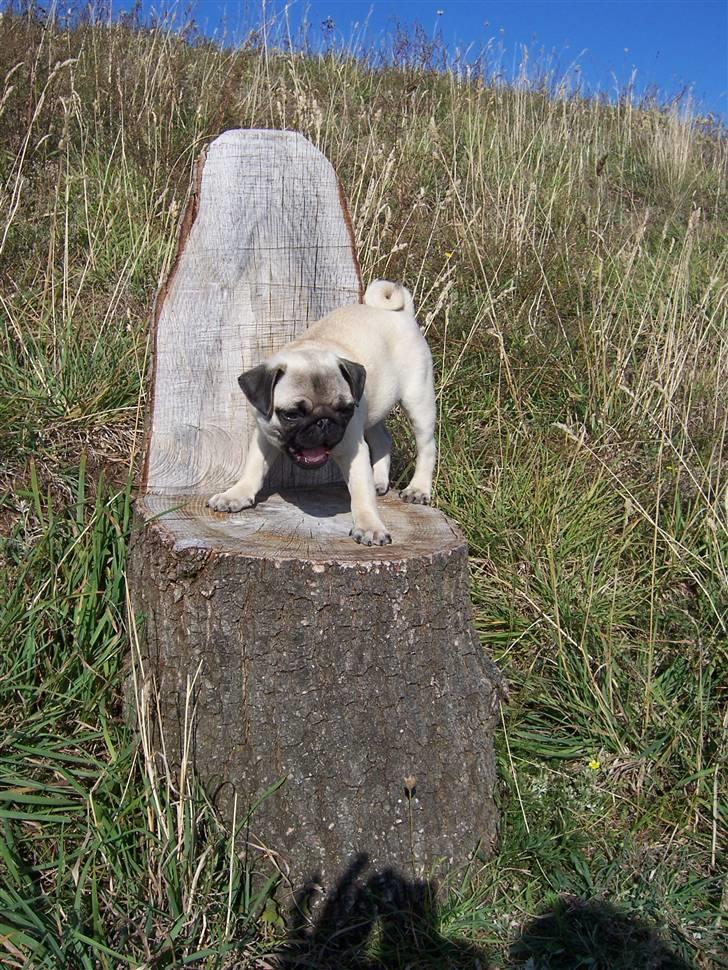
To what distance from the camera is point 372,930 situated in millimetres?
2053

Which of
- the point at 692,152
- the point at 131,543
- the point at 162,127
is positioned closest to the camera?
the point at 131,543

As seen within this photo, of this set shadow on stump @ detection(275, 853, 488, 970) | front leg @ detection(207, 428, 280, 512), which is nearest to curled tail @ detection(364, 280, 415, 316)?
front leg @ detection(207, 428, 280, 512)

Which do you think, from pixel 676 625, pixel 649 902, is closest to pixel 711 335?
pixel 676 625

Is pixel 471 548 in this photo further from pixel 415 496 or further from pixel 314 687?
pixel 314 687

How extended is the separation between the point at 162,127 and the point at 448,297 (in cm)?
210

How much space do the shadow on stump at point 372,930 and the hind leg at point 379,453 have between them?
143 cm

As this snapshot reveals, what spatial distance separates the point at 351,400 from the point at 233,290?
69 cm

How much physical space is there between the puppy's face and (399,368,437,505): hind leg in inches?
22.7

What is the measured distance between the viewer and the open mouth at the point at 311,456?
2.46 metres

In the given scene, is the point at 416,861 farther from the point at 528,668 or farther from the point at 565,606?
the point at 565,606

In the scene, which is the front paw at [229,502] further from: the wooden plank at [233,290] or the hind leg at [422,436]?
the hind leg at [422,436]

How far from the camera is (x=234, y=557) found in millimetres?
2113

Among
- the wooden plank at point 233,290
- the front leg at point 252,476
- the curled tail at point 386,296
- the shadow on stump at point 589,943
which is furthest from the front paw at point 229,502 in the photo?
the shadow on stump at point 589,943

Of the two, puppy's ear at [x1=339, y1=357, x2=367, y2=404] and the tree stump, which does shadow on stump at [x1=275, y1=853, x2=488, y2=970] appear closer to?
the tree stump
